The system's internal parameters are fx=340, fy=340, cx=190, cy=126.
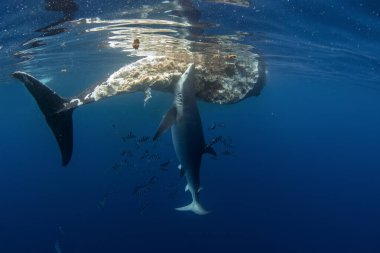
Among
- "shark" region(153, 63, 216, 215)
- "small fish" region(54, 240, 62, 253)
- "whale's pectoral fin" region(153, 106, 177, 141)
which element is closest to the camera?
"whale's pectoral fin" region(153, 106, 177, 141)

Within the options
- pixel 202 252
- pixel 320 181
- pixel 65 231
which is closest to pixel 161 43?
pixel 202 252

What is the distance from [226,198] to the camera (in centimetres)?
2991

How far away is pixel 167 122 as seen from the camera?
684cm

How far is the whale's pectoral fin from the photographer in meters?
6.76

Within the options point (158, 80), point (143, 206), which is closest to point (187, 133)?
point (158, 80)

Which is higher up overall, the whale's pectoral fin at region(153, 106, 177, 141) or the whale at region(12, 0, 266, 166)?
the whale's pectoral fin at region(153, 106, 177, 141)

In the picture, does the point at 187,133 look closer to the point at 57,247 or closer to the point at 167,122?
the point at 167,122

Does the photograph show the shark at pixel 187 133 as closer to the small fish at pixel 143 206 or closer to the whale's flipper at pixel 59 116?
→ the whale's flipper at pixel 59 116

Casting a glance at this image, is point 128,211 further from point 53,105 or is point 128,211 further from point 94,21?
point 53,105

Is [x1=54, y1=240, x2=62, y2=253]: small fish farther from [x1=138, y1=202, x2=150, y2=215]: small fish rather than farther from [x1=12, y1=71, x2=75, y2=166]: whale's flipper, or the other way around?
[x1=12, y1=71, x2=75, y2=166]: whale's flipper

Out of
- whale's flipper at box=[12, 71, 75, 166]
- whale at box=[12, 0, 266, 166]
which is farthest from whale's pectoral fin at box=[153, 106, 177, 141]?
whale's flipper at box=[12, 71, 75, 166]

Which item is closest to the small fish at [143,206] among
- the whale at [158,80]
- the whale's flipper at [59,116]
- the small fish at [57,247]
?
the small fish at [57,247]

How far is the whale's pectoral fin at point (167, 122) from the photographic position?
22.2 feet

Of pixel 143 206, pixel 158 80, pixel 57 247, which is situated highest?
pixel 158 80
